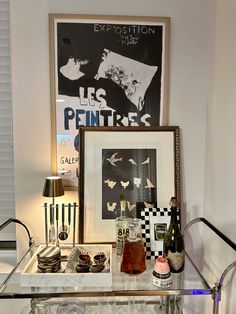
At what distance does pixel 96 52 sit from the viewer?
1646 mm

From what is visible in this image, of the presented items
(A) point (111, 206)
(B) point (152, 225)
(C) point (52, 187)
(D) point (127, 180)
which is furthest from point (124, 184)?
(C) point (52, 187)

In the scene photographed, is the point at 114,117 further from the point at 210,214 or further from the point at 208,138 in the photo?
the point at 210,214

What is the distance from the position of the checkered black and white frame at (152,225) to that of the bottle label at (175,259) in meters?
0.11

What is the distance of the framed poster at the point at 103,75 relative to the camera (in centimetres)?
163

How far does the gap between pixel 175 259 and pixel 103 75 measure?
36.0 inches

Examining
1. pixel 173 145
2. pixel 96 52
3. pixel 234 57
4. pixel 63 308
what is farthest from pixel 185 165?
pixel 63 308

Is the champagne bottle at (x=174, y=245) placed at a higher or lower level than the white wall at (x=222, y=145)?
lower

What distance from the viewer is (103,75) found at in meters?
1.66

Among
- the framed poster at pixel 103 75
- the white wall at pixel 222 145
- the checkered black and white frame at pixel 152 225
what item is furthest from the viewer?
the framed poster at pixel 103 75

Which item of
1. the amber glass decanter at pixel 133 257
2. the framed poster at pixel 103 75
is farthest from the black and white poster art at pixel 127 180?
the amber glass decanter at pixel 133 257

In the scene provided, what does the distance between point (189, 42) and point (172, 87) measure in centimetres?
23

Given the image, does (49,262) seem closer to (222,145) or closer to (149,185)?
(149,185)

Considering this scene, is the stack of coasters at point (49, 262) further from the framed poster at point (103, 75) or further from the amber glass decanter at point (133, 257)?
the framed poster at point (103, 75)

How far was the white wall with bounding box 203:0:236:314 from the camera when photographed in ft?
4.40
